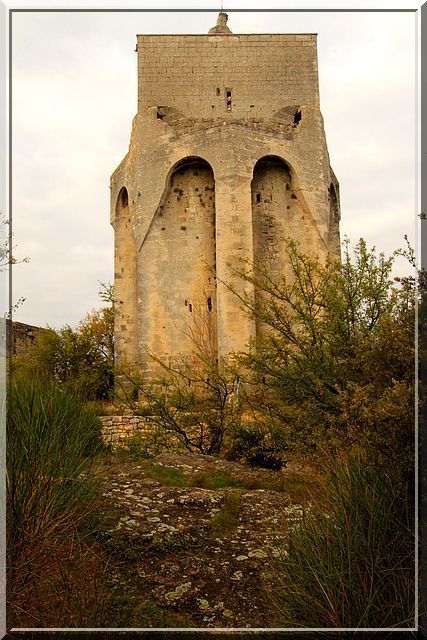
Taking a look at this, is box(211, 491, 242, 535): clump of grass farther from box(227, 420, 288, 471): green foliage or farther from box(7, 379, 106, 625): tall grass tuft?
box(227, 420, 288, 471): green foliage

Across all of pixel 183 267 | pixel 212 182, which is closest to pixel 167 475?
pixel 183 267

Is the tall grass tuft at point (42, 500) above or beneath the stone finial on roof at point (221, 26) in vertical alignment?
beneath

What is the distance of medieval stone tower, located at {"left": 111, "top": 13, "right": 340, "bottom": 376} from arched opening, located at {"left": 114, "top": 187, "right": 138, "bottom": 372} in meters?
0.03

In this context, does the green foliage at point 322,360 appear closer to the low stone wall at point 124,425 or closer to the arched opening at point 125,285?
the low stone wall at point 124,425

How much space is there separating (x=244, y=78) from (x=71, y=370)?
9.79m

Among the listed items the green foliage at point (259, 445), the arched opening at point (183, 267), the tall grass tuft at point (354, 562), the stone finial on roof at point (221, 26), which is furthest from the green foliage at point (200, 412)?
the stone finial on roof at point (221, 26)

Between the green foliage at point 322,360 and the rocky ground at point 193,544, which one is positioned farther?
the green foliage at point 322,360

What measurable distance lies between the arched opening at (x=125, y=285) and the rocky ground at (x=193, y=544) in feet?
37.2

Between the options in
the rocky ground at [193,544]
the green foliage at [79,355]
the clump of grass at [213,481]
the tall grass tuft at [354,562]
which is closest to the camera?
the tall grass tuft at [354,562]

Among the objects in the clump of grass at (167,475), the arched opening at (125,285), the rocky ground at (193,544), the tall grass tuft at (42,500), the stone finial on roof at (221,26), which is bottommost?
the rocky ground at (193,544)

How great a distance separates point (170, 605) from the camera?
3.52 metres

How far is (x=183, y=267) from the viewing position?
16.7 metres

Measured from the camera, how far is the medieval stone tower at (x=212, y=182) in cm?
1623

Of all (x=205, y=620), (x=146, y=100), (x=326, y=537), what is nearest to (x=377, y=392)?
(x=326, y=537)
